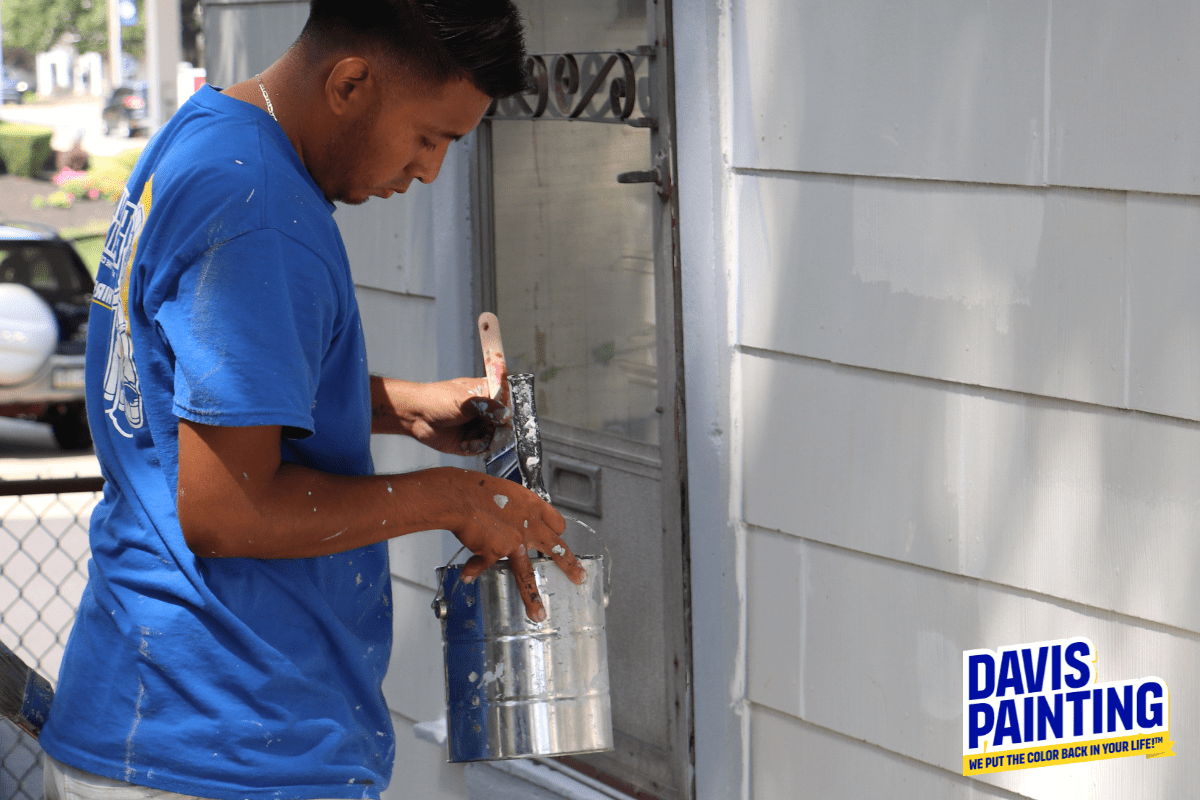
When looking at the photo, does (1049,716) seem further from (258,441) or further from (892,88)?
(258,441)

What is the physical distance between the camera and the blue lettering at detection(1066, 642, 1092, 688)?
86.7 inches

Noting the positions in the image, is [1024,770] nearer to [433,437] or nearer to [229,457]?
[433,437]

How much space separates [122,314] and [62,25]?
40791 mm

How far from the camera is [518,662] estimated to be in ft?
6.59

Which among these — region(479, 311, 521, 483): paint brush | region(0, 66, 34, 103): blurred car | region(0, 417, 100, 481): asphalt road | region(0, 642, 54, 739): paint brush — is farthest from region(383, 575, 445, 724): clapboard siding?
region(0, 66, 34, 103): blurred car

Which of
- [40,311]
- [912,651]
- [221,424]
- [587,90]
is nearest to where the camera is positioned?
[221,424]

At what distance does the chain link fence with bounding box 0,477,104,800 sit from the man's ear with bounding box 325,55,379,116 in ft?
7.36

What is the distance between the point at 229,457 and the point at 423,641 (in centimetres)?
253

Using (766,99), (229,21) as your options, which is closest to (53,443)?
(229,21)

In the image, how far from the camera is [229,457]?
142 cm

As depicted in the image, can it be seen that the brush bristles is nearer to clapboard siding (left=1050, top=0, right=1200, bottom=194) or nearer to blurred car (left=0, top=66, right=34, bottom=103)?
clapboard siding (left=1050, top=0, right=1200, bottom=194)

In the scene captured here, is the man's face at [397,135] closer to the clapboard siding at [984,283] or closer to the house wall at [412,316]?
the clapboard siding at [984,283]

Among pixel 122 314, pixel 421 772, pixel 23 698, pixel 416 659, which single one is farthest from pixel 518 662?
pixel 421 772

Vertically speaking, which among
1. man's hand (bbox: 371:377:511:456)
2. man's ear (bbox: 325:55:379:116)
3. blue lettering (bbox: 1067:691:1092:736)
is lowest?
blue lettering (bbox: 1067:691:1092:736)
